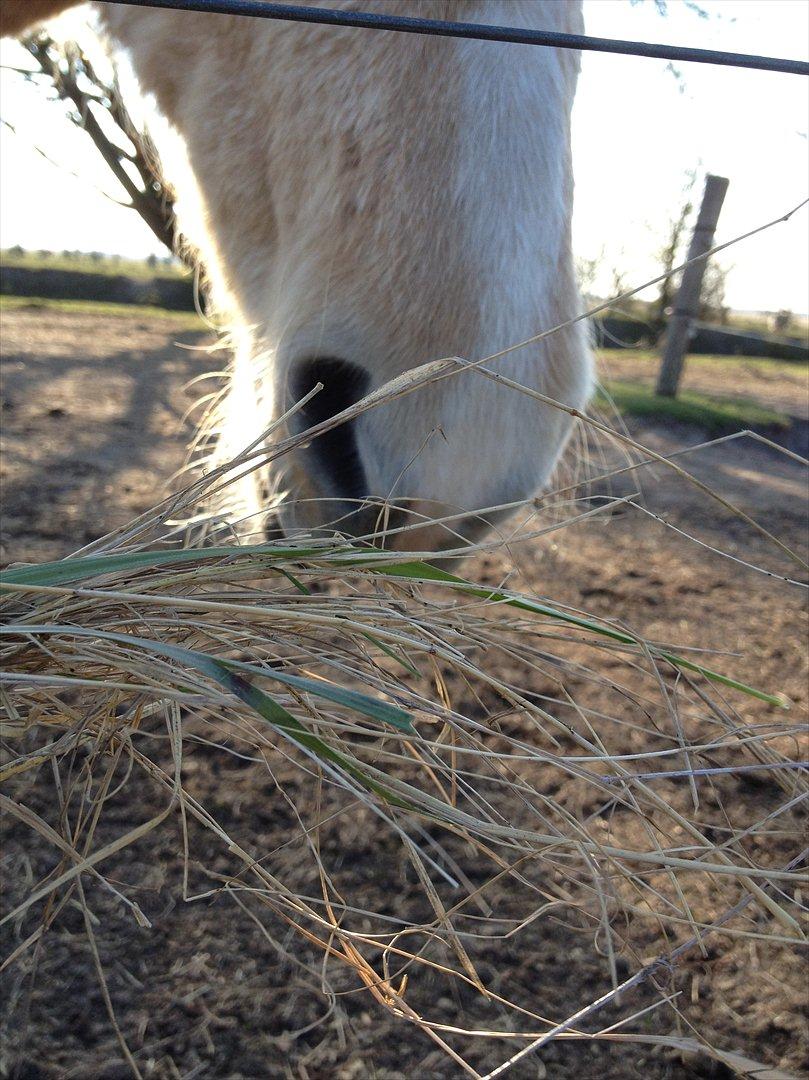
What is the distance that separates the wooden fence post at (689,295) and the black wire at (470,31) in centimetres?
558

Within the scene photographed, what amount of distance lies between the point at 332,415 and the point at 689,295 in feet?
19.1

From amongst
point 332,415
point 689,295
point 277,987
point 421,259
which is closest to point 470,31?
point 421,259

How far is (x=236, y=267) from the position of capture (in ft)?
5.49

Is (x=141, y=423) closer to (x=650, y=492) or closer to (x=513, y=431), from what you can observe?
(x=650, y=492)

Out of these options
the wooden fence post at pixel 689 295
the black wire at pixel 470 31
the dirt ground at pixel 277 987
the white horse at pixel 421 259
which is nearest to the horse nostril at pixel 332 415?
the white horse at pixel 421 259

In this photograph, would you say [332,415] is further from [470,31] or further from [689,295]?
[689,295]

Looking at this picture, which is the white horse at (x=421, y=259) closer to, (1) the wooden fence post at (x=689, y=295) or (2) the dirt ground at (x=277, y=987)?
(2) the dirt ground at (x=277, y=987)

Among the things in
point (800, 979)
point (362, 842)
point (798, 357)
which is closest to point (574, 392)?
point (362, 842)

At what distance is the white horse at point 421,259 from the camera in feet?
4.05

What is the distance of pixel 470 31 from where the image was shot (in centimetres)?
83

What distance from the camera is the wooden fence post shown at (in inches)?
235

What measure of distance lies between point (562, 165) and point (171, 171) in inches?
37.1

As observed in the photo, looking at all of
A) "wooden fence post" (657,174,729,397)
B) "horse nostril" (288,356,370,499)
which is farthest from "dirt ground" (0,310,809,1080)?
"wooden fence post" (657,174,729,397)

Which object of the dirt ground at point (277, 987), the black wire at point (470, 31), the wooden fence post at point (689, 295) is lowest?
the dirt ground at point (277, 987)
